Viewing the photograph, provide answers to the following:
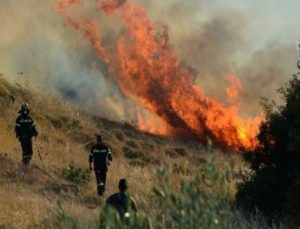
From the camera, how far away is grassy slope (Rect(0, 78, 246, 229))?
16.5 metres

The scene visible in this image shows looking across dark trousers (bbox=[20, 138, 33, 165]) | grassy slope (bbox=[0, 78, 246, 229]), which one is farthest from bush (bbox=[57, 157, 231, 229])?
dark trousers (bbox=[20, 138, 33, 165])

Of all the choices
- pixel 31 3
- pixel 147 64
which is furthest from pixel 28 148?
pixel 31 3

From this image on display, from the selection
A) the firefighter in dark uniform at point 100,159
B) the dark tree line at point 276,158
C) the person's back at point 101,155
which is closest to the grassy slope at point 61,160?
the firefighter in dark uniform at point 100,159

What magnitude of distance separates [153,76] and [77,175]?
1527 inches

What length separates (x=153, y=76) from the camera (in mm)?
62188

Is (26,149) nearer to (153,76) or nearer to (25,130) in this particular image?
(25,130)

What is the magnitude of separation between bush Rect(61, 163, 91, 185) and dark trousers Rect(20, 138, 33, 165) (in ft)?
4.67

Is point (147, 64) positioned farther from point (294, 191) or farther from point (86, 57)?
point (294, 191)

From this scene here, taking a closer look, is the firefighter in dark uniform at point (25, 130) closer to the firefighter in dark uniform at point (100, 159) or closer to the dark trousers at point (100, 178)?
the firefighter in dark uniform at point (100, 159)

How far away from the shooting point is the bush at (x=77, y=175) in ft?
77.9

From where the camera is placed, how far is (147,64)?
6112 cm

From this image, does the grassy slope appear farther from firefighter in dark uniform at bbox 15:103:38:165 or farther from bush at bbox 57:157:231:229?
firefighter in dark uniform at bbox 15:103:38:165

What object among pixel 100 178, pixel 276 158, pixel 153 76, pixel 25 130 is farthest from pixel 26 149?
pixel 153 76

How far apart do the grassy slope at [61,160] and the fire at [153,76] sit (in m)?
4.34
